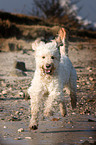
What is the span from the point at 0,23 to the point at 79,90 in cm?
1339

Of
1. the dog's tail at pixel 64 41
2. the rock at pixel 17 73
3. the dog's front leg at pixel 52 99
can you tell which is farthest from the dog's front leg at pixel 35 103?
the rock at pixel 17 73

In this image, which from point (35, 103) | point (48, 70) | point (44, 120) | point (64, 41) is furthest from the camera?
point (64, 41)

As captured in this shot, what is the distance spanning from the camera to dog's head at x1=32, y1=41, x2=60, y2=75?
5375 mm

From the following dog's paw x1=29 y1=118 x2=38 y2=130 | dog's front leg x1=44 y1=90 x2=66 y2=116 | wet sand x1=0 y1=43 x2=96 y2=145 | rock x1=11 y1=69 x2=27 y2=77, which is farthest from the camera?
rock x1=11 y1=69 x2=27 y2=77

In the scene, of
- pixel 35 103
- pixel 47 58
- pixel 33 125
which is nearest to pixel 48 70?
pixel 47 58

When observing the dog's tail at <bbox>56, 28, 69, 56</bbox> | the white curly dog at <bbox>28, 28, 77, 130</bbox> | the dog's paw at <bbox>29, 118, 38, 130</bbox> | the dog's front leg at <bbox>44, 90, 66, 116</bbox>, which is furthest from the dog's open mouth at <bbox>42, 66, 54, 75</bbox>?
the dog's tail at <bbox>56, 28, 69, 56</bbox>

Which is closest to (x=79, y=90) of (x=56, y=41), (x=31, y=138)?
(x=56, y=41)

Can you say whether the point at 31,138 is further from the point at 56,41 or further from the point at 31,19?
the point at 31,19

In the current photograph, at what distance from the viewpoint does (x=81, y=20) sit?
39.0 m

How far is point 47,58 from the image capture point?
5.39m

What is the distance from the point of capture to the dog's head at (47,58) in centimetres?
538

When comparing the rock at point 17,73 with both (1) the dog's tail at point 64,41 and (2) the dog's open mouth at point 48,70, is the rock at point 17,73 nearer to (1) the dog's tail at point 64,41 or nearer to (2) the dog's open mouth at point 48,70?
(1) the dog's tail at point 64,41

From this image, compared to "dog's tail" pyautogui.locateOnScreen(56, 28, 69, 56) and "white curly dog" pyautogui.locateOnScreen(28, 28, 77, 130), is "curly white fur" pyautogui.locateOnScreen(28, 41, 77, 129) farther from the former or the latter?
"dog's tail" pyautogui.locateOnScreen(56, 28, 69, 56)

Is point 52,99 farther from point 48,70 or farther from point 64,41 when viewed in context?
point 64,41
